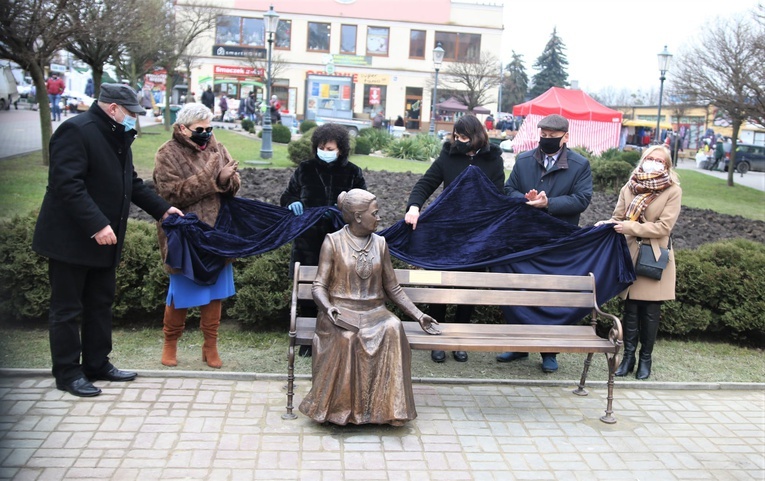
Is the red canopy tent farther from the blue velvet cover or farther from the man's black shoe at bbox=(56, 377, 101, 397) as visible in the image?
the man's black shoe at bbox=(56, 377, 101, 397)

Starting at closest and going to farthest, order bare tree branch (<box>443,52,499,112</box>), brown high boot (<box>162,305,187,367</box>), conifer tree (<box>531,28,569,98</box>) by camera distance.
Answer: brown high boot (<box>162,305,187,367</box>)
bare tree branch (<box>443,52,499,112</box>)
conifer tree (<box>531,28,569,98</box>)

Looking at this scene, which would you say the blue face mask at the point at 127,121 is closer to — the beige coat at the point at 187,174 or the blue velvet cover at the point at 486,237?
the beige coat at the point at 187,174

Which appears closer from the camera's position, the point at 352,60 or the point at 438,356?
the point at 438,356

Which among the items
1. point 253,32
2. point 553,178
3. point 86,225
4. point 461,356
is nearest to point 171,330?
point 86,225

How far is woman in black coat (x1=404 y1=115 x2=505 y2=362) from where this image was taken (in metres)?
5.65

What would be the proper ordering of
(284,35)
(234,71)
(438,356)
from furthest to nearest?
(284,35)
(234,71)
(438,356)

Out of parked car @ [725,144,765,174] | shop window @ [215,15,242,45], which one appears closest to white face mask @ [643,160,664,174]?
parked car @ [725,144,765,174]

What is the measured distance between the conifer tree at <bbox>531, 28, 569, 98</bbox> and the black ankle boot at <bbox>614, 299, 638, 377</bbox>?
63817 mm

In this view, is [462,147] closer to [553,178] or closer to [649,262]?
[553,178]

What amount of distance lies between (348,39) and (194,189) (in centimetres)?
5005

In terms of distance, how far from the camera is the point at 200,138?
5.11 meters

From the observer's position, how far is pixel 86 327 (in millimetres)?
4984

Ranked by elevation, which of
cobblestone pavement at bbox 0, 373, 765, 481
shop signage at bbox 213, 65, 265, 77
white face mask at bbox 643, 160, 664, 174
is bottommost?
cobblestone pavement at bbox 0, 373, 765, 481

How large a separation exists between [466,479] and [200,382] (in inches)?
85.8
